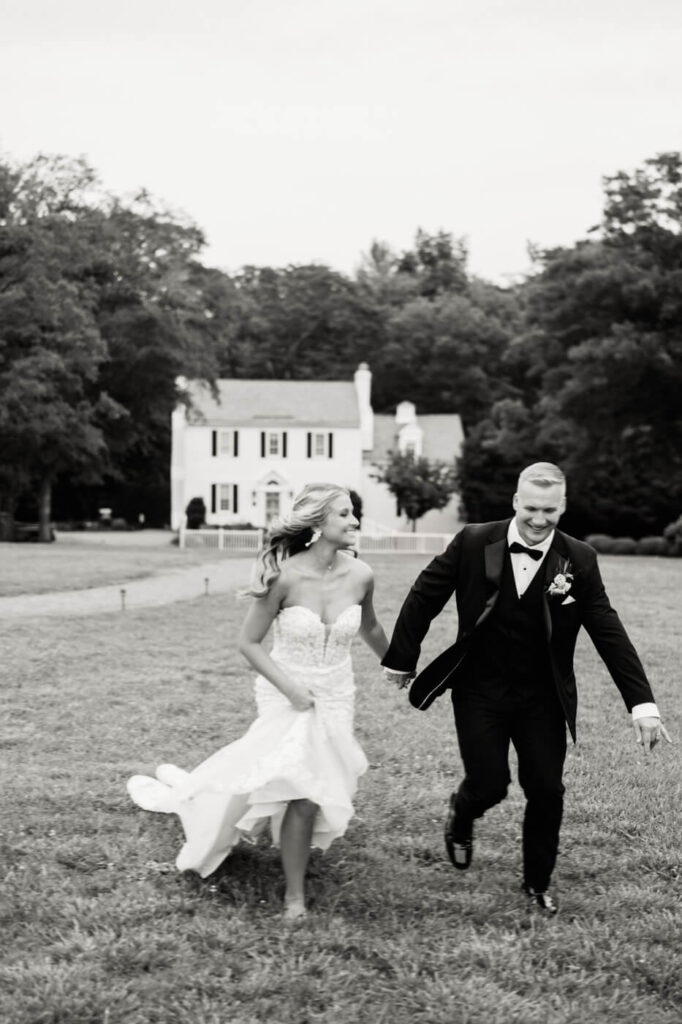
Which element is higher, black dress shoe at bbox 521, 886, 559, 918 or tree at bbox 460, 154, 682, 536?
tree at bbox 460, 154, 682, 536

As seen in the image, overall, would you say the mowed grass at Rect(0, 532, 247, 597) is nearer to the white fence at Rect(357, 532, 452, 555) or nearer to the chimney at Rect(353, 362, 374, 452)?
the white fence at Rect(357, 532, 452, 555)

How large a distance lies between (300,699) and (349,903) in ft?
3.00

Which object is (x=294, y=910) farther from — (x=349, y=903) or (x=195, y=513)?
(x=195, y=513)

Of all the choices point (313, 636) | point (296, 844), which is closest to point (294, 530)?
point (313, 636)

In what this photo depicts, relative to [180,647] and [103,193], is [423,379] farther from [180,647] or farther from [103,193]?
[180,647]

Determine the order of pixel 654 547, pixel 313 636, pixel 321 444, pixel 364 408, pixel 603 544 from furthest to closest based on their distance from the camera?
pixel 364 408 → pixel 321 444 → pixel 603 544 → pixel 654 547 → pixel 313 636

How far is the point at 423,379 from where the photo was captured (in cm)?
7419

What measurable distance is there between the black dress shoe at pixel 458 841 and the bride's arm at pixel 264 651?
940 millimetres

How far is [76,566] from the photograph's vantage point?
2661cm

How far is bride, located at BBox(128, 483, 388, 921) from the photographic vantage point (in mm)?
5051

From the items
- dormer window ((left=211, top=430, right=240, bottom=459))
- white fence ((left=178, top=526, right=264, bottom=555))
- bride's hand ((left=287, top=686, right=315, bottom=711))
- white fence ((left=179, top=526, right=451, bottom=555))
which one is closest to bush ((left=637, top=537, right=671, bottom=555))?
white fence ((left=179, top=526, right=451, bottom=555))

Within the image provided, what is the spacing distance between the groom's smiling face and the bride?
2.58 feet

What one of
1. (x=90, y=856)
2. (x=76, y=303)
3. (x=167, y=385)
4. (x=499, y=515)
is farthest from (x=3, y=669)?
(x=499, y=515)

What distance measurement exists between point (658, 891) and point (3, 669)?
25.6 ft
